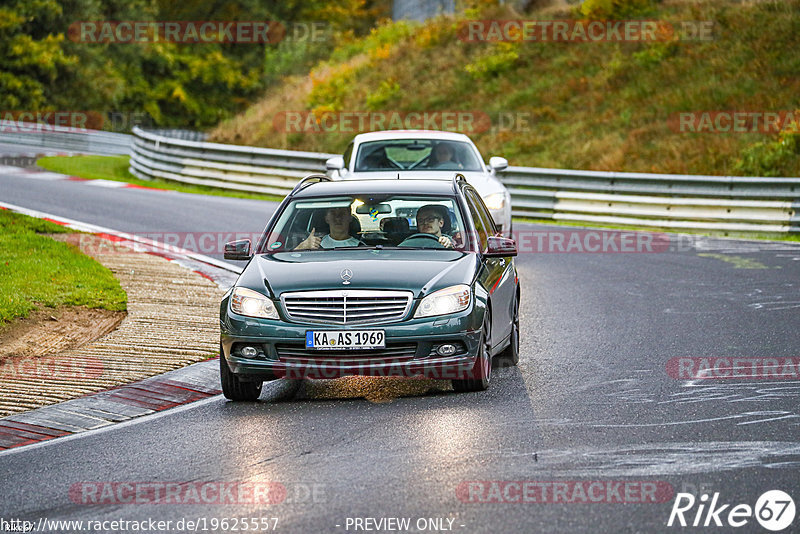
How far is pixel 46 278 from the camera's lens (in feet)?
43.9

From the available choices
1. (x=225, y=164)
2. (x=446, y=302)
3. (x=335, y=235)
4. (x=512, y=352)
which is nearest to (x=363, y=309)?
(x=446, y=302)

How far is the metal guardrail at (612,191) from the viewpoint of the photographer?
2136cm

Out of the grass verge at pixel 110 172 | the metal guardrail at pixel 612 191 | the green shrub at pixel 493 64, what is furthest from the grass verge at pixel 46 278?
the green shrub at pixel 493 64

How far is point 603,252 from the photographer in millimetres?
18547

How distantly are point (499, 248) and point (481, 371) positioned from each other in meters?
1.26

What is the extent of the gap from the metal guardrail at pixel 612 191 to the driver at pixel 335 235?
1309cm

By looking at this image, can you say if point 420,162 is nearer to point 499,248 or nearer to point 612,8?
point 499,248

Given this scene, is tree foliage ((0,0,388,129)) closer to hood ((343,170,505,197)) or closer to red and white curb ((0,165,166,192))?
red and white curb ((0,165,166,192))

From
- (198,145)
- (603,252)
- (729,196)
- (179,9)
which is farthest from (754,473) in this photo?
(179,9)

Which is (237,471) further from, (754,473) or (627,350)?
(627,350)

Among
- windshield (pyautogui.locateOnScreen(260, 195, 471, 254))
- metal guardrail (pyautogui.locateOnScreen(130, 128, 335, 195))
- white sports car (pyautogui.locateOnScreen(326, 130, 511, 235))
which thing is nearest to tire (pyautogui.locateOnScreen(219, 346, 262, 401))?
windshield (pyautogui.locateOnScreen(260, 195, 471, 254))

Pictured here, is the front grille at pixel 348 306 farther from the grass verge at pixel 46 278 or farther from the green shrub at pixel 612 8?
the green shrub at pixel 612 8

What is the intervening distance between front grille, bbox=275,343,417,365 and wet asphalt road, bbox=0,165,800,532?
35 centimetres

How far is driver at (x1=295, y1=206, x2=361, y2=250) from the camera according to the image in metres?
9.77
